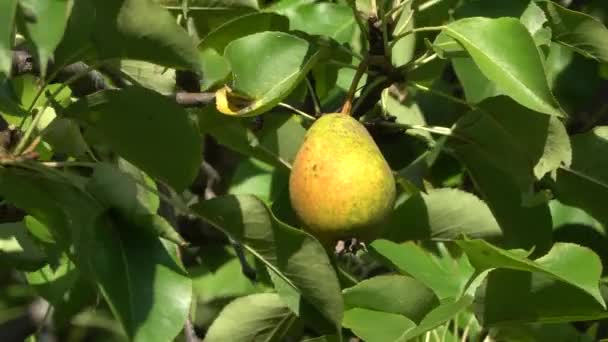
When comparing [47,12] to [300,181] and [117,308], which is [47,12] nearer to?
[117,308]

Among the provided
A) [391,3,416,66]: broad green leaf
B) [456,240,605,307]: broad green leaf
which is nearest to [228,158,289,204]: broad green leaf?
[391,3,416,66]: broad green leaf

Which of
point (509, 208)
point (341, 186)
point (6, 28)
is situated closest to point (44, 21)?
point (6, 28)

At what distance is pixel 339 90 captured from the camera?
168cm

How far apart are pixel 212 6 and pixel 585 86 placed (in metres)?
0.60

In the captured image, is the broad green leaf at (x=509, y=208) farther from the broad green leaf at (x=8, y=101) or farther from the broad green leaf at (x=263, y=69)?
the broad green leaf at (x=8, y=101)

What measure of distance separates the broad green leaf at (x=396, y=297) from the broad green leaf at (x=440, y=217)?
16 centimetres

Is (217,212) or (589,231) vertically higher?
(217,212)

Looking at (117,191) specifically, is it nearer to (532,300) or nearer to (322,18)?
(532,300)

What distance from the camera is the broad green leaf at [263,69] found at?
128 cm

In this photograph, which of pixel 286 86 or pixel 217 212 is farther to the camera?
pixel 286 86

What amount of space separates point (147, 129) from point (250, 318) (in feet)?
1.06

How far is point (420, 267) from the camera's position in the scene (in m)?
1.37

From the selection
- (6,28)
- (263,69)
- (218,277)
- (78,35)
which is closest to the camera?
(6,28)

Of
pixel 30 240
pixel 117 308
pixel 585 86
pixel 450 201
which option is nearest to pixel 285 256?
pixel 117 308
